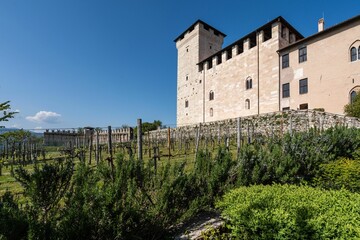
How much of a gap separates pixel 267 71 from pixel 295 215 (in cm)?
2351

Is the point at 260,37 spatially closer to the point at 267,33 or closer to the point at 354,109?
the point at 267,33

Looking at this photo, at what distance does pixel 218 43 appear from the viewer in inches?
1425

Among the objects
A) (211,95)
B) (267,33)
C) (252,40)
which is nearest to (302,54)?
(267,33)

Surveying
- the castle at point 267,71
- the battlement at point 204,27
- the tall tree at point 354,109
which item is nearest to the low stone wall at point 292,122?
the tall tree at point 354,109

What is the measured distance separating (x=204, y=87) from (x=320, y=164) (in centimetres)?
2747

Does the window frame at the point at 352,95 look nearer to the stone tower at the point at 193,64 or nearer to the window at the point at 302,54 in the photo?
the window at the point at 302,54

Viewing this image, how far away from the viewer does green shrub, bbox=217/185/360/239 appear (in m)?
2.41

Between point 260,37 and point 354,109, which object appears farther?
point 260,37

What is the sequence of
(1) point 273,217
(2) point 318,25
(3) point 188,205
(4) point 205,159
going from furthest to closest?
(2) point 318,25
(4) point 205,159
(3) point 188,205
(1) point 273,217

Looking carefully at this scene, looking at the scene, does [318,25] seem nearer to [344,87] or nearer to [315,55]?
[315,55]

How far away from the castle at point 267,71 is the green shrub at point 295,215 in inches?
728

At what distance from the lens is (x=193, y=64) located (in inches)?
1363

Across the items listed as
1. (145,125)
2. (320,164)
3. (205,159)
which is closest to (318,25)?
(320,164)

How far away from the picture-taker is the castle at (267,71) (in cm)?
1734
